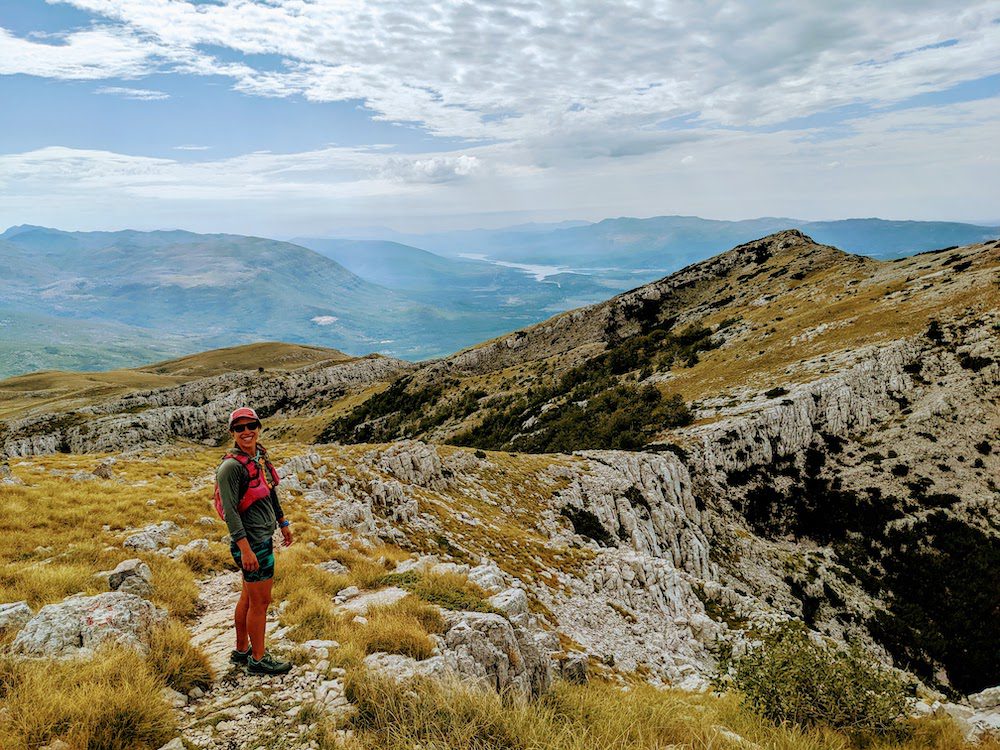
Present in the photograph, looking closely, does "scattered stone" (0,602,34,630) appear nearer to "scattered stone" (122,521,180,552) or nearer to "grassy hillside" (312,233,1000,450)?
"scattered stone" (122,521,180,552)

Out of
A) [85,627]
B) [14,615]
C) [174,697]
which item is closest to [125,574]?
[14,615]

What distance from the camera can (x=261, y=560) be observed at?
8297 mm

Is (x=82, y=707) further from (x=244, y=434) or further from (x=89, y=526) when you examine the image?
(x=89, y=526)

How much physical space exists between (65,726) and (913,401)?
220ft

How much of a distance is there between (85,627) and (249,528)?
2.95 metres

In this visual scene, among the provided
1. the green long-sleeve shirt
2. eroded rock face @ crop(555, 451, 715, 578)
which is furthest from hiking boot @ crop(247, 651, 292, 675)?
eroded rock face @ crop(555, 451, 715, 578)

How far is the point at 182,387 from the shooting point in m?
115

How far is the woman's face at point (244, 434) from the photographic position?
25.8ft

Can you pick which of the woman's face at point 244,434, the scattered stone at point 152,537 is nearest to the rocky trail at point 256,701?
the woman's face at point 244,434

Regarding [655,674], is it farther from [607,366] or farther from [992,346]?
[607,366]

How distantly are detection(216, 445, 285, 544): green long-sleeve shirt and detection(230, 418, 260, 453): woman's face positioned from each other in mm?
185

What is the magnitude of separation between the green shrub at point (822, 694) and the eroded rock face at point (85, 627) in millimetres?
10887

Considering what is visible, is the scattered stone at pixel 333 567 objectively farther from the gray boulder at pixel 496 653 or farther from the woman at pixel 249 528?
the woman at pixel 249 528

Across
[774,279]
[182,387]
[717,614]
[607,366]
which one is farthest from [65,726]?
[182,387]
